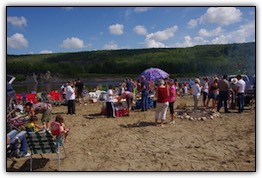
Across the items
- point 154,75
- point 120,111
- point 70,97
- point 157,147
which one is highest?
point 154,75

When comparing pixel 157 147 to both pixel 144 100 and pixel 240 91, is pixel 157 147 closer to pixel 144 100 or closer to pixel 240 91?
pixel 240 91

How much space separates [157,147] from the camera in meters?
6.80

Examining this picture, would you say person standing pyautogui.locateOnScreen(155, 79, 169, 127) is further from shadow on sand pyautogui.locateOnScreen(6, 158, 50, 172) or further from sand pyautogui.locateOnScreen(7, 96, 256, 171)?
shadow on sand pyautogui.locateOnScreen(6, 158, 50, 172)

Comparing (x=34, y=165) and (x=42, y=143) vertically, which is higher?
(x=42, y=143)

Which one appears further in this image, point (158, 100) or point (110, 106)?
point (110, 106)

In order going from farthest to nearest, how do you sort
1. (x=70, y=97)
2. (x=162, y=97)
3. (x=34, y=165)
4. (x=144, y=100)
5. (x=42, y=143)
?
1. (x=144, y=100)
2. (x=70, y=97)
3. (x=162, y=97)
4. (x=34, y=165)
5. (x=42, y=143)

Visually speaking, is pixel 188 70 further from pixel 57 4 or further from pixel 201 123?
pixel 57 4

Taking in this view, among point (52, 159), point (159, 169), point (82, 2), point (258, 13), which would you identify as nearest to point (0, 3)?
point (82, 2)

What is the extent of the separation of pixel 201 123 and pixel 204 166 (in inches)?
147

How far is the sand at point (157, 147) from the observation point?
5660 mm

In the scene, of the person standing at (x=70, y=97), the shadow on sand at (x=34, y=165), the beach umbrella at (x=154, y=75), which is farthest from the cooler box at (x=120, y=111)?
the shadow on sand at (x=34, y=165)

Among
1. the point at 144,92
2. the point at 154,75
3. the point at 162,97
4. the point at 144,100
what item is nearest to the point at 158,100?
the point at 162,97

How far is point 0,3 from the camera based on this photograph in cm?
531

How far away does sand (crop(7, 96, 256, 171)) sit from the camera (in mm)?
5660
